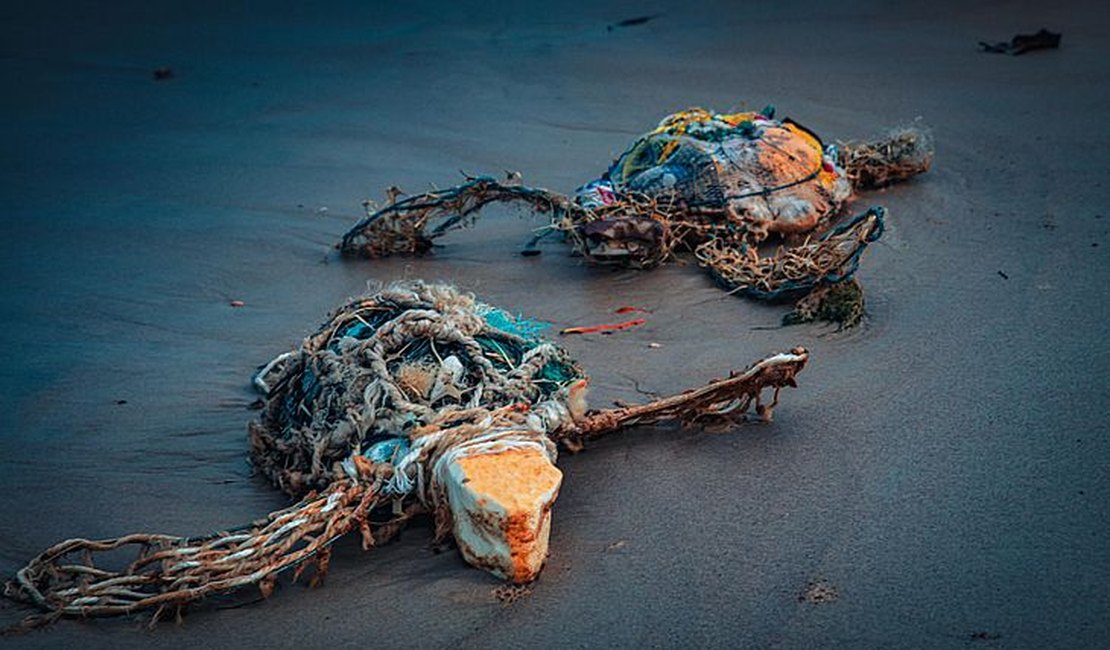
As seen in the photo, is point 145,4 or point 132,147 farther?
point 145,4

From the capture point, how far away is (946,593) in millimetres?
2627

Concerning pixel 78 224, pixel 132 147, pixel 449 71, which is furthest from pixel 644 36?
pixel 78 224

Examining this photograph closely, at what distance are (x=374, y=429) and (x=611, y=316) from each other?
159cm

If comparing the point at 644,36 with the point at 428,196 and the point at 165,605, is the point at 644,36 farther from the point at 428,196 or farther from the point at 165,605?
the point at 165,605

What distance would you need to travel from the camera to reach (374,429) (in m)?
3.06

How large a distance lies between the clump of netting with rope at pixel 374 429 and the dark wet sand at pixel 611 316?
92 mm

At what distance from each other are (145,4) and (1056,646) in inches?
387

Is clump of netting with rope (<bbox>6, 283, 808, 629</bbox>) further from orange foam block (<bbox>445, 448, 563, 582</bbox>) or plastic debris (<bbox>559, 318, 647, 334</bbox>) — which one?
plastic debris (<bbox>559, 318, 647, 334</bbox>)

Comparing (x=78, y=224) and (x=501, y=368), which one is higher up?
(x=501, y=368)

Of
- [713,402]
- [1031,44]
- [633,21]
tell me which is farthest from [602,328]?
[633,21]

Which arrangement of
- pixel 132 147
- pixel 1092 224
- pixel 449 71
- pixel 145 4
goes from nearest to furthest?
pixel 1092 224 → pixel 132 147 → pixel 449 71 → pixel 145 4

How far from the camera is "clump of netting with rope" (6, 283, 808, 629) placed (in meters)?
2.71

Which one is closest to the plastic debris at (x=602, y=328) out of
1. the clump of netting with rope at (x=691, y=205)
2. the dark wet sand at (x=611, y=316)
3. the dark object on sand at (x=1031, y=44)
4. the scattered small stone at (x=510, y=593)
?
the dark wet sand at (x=611, y=316)

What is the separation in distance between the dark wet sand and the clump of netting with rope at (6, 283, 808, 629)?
9cm
